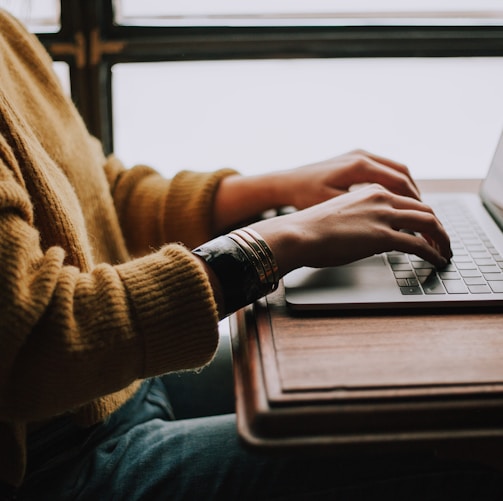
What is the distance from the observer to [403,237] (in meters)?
0.65

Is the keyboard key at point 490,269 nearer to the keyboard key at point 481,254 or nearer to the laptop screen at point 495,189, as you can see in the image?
the keyboard key at point 481,254

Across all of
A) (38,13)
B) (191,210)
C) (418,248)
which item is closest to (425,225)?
(418,248)

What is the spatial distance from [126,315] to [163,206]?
39 centimetres

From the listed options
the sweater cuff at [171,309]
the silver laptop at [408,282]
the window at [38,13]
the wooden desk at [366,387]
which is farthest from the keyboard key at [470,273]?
the window at [38,13]

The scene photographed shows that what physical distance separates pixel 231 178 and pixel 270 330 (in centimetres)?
41

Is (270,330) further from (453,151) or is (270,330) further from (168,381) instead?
(453,151)

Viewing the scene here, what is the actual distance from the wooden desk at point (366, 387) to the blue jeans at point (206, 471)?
0.10 m

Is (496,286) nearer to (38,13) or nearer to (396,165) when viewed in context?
(396,165)

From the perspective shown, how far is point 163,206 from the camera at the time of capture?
88 centimetres

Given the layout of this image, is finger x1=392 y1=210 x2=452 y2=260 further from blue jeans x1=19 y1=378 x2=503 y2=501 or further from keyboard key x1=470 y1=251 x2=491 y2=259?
blue jeans x1=19 y1=378 x2=503 y2=501

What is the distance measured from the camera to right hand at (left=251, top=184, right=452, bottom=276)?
0.62m

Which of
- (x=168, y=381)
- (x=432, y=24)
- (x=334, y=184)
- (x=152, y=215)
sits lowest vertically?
(x=168, y=381)

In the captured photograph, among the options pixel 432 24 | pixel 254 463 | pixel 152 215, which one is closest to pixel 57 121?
pixel 152 215

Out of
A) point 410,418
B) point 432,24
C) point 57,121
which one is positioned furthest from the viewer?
point 432,24
